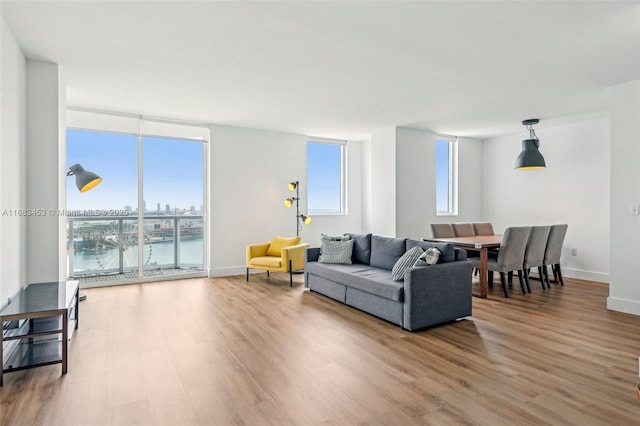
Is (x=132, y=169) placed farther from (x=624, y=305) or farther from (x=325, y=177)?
(x=624, y=305)

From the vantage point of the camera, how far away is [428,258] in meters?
3.72

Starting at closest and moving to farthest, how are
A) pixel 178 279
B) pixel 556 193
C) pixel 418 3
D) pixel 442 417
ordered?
pixel 442 417 < pixel 418 3 < pixel 178 279 < pixel 556 193

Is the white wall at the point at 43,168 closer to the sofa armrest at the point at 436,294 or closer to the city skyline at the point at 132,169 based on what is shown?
the city skyline at the point at 132,169

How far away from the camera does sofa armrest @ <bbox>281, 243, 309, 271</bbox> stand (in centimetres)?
557

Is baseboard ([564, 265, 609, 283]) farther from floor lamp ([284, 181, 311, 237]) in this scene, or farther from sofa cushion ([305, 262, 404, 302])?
floor lamp ([284, 181, 311, 237])

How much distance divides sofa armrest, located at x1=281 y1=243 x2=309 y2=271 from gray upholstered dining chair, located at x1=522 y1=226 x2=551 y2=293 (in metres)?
3.26

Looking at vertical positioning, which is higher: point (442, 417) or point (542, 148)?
point (542, 148)

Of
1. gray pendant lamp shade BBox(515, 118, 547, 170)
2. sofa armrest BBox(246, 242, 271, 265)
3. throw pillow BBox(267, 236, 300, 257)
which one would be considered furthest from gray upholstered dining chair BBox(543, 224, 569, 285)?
sofa armrest BBox(246, 242, 271, 265)

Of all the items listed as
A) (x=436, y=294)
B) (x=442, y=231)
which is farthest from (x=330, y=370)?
(x=442, y=231)

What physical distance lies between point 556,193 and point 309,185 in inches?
184

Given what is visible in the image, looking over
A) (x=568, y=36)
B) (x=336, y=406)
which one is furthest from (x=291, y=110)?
(x=336, y=406)

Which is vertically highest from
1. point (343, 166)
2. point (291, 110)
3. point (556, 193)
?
point (291, 110)

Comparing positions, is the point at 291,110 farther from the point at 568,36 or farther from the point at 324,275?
the point at 568,36

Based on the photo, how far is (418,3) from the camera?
255 cm
